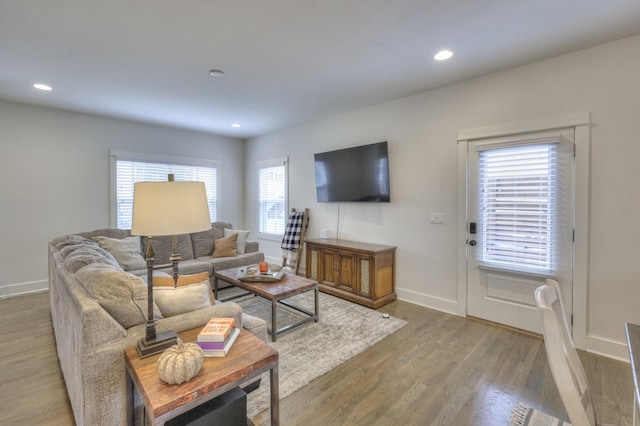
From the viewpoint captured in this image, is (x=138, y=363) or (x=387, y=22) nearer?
(x=138, y=363)

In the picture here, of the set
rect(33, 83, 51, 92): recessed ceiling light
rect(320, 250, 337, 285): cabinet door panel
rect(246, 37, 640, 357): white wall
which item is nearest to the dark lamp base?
rect(320, 250, 337, 285): cabinet door panel

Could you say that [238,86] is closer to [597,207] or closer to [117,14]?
[117,14]

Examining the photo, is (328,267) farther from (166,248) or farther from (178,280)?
(178,280)

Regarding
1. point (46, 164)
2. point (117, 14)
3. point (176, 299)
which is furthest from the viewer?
point (46, 164)

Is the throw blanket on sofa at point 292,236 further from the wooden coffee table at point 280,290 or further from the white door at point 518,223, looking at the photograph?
the white door at point 518,223

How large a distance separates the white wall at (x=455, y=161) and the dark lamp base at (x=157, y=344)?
2.98 m

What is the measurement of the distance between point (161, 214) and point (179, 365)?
684mm

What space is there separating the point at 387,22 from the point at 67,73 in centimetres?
331

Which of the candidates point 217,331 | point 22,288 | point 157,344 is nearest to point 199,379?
point 217,331

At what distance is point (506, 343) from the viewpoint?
2.71 m

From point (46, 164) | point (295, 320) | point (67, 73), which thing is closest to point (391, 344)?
point (295, 320)

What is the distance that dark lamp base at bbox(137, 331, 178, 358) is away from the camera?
4.65 ft

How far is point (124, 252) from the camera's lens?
3.68 meters

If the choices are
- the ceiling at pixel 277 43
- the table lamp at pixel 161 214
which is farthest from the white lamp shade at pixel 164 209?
the ceiling at pixel 277 43
